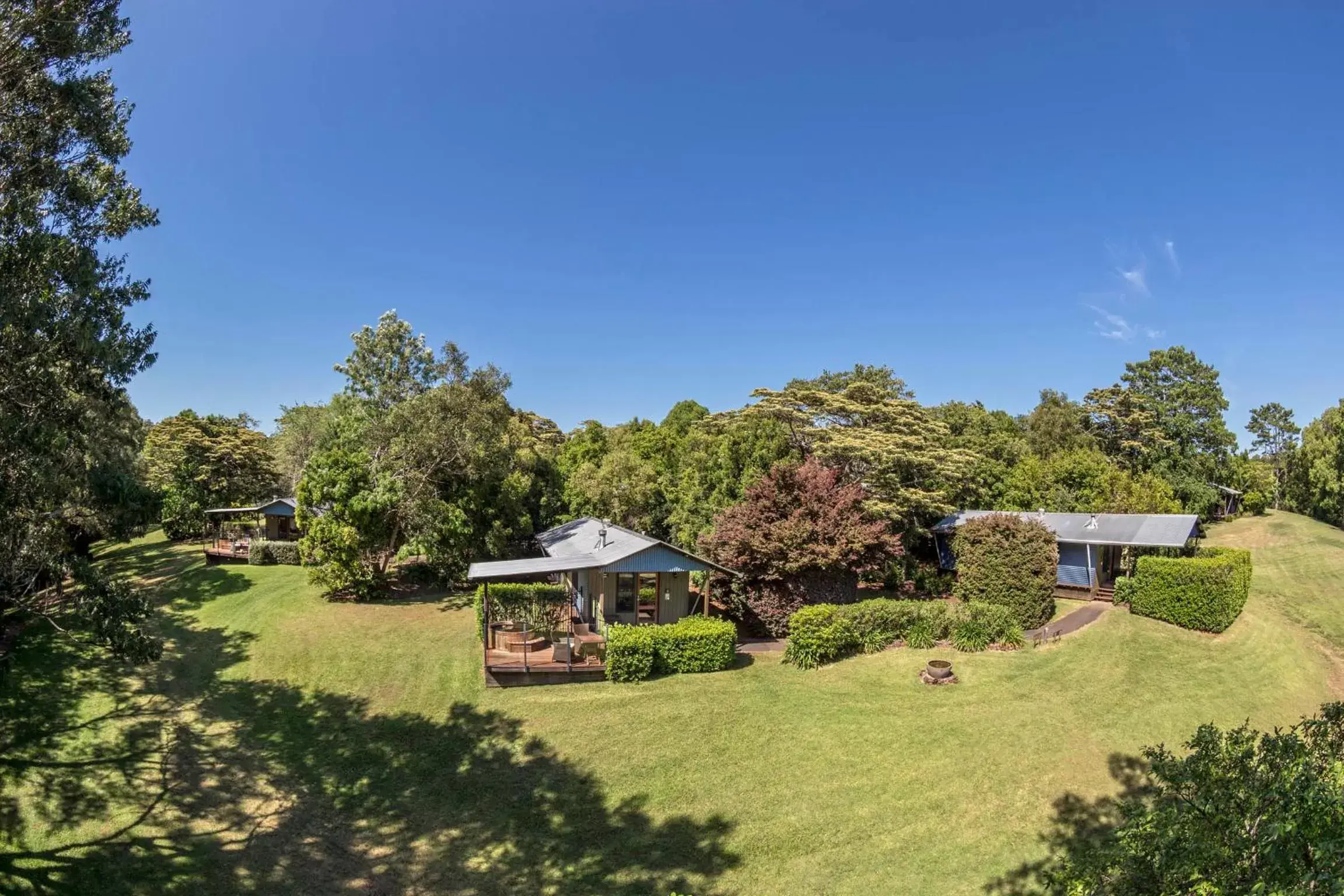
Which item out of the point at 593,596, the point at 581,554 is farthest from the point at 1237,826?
the point at 581,554

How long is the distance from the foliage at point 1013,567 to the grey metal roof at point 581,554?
8.88 meters

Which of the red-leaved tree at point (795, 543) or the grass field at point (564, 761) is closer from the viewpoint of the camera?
the grass field at point (564, 761)

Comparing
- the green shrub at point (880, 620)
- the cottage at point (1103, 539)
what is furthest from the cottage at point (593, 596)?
the cottage at point (1103, 539)

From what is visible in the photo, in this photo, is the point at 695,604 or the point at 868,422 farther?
the point at 868,422

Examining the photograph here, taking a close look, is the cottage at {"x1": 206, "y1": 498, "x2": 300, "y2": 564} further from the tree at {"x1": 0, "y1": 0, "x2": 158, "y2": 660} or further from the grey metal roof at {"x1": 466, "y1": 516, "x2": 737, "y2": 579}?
the tree at {"x1": 0, "y1": 0, "x2": 158, "y2": 660}

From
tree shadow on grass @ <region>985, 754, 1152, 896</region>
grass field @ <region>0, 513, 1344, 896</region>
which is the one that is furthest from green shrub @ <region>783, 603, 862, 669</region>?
tree shadow on grass @ <region>985, 754, 1152, 896</region>

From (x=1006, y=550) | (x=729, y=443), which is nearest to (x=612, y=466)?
(x=729, y=443)

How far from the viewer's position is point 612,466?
34.1 metres

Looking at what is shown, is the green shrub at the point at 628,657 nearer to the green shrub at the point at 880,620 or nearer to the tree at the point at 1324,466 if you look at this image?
the green shrub at the point at 880,620

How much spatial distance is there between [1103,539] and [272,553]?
37.2 metres

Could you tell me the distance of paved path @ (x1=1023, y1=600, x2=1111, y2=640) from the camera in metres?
19.8

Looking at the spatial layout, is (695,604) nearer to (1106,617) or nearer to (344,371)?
(1106,617)

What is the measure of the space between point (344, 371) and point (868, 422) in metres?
25.9

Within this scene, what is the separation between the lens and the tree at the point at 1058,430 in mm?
45188
